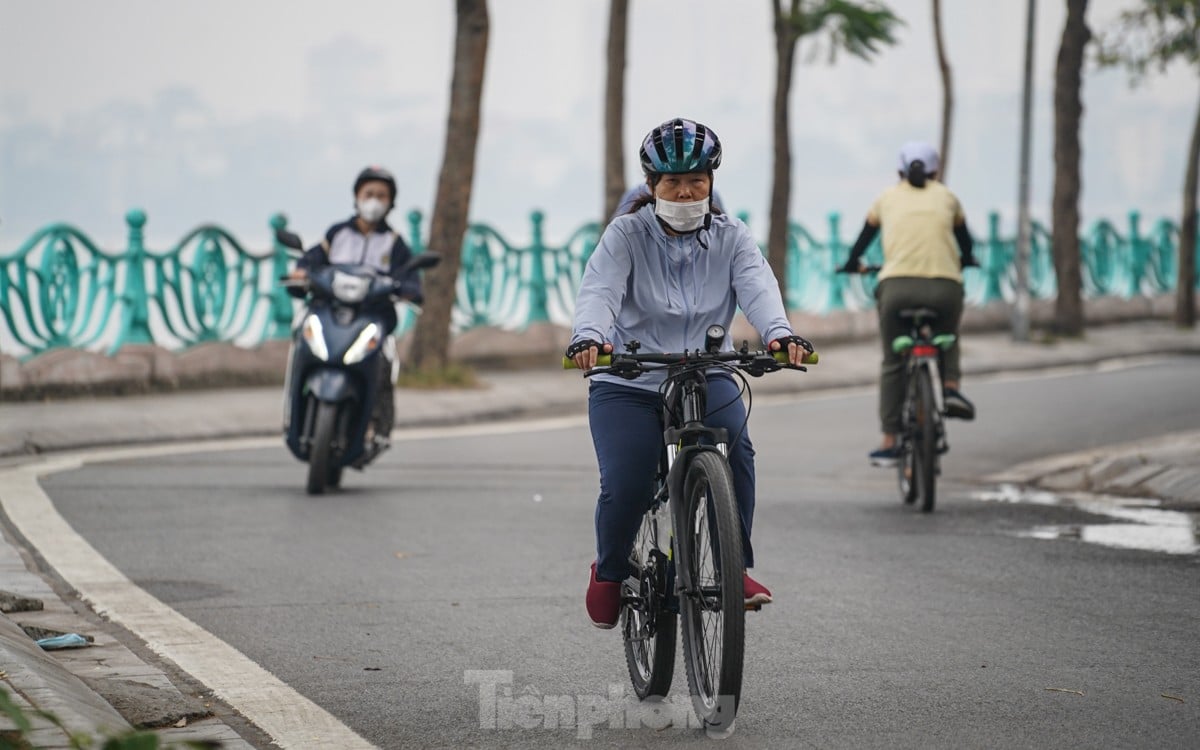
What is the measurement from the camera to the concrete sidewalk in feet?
19.0

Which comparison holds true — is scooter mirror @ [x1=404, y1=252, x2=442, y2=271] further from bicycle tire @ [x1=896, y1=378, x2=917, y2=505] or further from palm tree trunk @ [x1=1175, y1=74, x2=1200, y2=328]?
palm tree trunk @ [x1=1175, y1=74, x2=1200, y2=328]

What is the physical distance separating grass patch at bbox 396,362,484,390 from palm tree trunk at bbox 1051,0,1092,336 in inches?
477

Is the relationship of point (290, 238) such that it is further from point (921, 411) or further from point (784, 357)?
point (784, 357)

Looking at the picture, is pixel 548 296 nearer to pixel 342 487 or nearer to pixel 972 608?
pixel 342 487

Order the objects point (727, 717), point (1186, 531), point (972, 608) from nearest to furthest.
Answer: point (727, 717)
point (972, 608)
point (1186, 531)

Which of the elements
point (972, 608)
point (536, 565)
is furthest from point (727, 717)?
point (536, 565)

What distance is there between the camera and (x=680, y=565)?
5.71 metres

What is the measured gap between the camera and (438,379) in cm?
1947

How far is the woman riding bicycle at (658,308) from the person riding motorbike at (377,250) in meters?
6.43

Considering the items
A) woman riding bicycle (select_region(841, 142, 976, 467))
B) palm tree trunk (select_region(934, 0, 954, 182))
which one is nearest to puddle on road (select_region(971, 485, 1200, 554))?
woman riding bicycle (select_region(841, 142, 976, 467))

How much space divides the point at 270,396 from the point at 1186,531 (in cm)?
995

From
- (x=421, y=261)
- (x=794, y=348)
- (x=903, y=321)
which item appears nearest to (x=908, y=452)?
(x=903, y=321)

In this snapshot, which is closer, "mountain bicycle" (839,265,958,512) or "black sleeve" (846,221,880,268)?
"mountain bicycle" (839,265,958,512)

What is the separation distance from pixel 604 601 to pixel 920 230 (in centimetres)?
616
